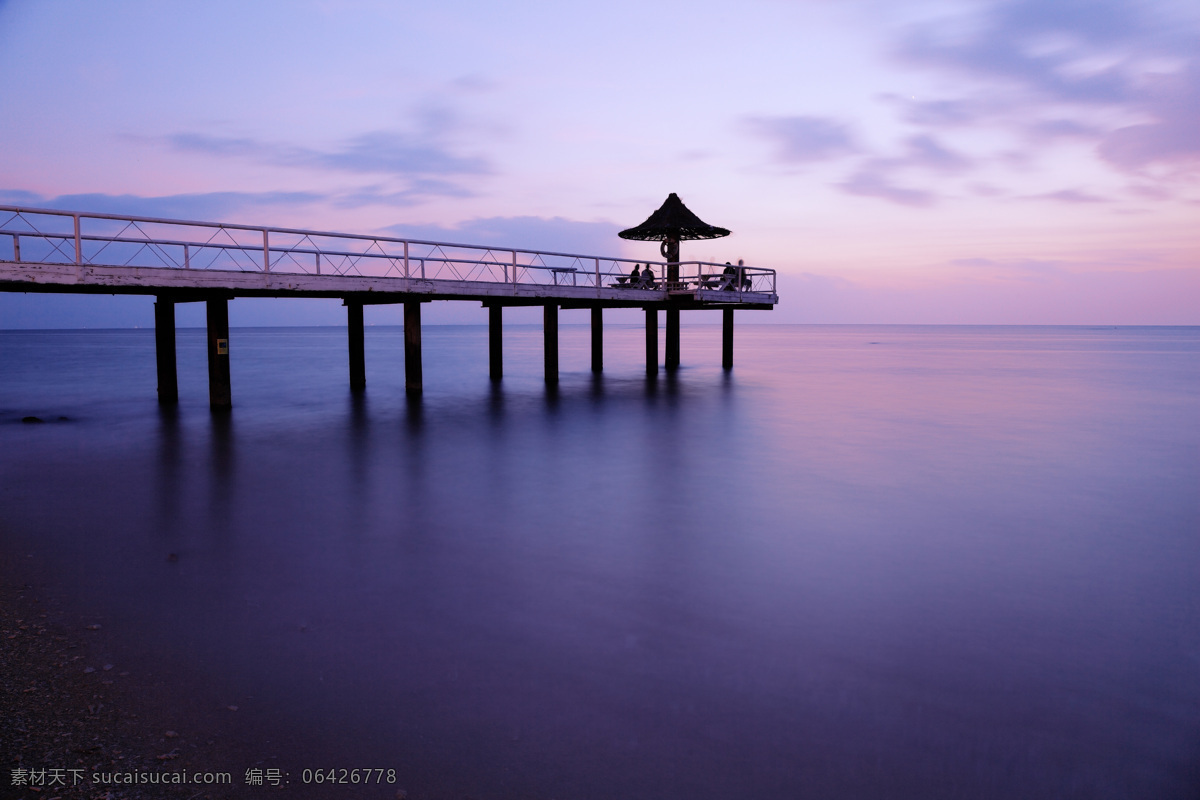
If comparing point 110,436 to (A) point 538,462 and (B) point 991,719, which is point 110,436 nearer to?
(A) point 538,462

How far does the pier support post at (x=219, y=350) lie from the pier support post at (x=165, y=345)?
5.46 ft

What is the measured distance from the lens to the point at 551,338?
26500mm

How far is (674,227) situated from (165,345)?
16.6m

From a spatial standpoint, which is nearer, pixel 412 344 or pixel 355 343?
pixel 412 344

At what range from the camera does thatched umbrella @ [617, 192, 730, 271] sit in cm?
2705

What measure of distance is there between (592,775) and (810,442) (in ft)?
42.4

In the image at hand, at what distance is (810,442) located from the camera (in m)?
16.0

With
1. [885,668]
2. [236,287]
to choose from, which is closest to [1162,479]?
[885,668]

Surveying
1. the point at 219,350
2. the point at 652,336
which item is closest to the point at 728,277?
the point at 652,336

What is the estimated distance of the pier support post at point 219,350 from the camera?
1712 centimetres

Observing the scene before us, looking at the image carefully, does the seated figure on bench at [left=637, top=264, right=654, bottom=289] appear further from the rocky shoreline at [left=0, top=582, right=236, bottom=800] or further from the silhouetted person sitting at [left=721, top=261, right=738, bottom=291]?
the rocky shoreline at [left=0, top=582, right=236, bottom=800]

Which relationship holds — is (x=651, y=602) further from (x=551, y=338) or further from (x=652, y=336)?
(x=652, y=336)

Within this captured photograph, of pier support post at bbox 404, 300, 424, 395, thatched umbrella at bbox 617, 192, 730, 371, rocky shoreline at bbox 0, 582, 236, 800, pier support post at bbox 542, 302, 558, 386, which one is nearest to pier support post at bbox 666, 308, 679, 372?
thatched umbrella at bbox 617, 192, 730, 371

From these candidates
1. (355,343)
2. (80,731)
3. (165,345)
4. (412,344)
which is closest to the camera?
(80,731)
